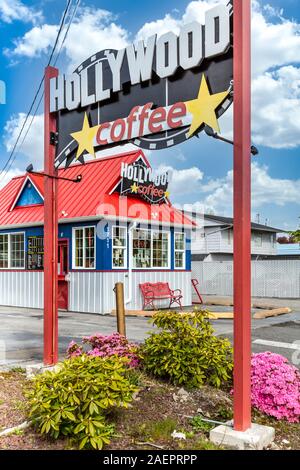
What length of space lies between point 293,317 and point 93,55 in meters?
11.1

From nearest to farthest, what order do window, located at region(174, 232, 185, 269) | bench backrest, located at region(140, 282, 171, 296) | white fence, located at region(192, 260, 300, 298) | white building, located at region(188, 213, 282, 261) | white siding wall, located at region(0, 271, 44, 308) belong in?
bench backrest, located at region(140, 282, 171, 296)
white siding wall, located at region(0, 271, 44, 308)
window, located at region(174, 232, 185, 269)
white fence, located at region(192, 260, 300, 298)
white building, located at region(188, 213, 282, 261)

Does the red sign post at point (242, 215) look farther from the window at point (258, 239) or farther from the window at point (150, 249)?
the window at point (258, 239)

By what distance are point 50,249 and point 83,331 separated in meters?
4.95

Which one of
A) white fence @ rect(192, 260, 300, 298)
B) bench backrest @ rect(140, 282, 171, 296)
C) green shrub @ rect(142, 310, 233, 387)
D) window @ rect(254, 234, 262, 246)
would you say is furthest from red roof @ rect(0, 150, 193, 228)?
window @ rect(254, 234, 262, 246)

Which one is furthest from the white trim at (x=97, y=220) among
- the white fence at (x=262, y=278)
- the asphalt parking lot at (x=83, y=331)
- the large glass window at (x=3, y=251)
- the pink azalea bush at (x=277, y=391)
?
the pink azalea bush at (x=277, y=391)

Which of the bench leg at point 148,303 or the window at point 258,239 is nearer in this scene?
the bench leg at point 148,303

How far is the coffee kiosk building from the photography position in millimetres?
14539

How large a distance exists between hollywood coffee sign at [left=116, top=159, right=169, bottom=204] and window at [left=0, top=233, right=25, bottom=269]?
15.2ft

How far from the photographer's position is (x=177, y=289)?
17.0m

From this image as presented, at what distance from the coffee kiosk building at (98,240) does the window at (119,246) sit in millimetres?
33

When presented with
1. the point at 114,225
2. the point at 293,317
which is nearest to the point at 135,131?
the point at 114,225

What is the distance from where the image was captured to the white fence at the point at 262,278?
23516mm

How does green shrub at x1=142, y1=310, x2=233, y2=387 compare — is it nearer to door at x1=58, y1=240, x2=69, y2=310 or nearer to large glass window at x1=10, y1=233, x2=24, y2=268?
door at x1=58, y1=240, x2=69, y2=310

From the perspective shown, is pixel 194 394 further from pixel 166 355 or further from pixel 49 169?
pixel 49 169
